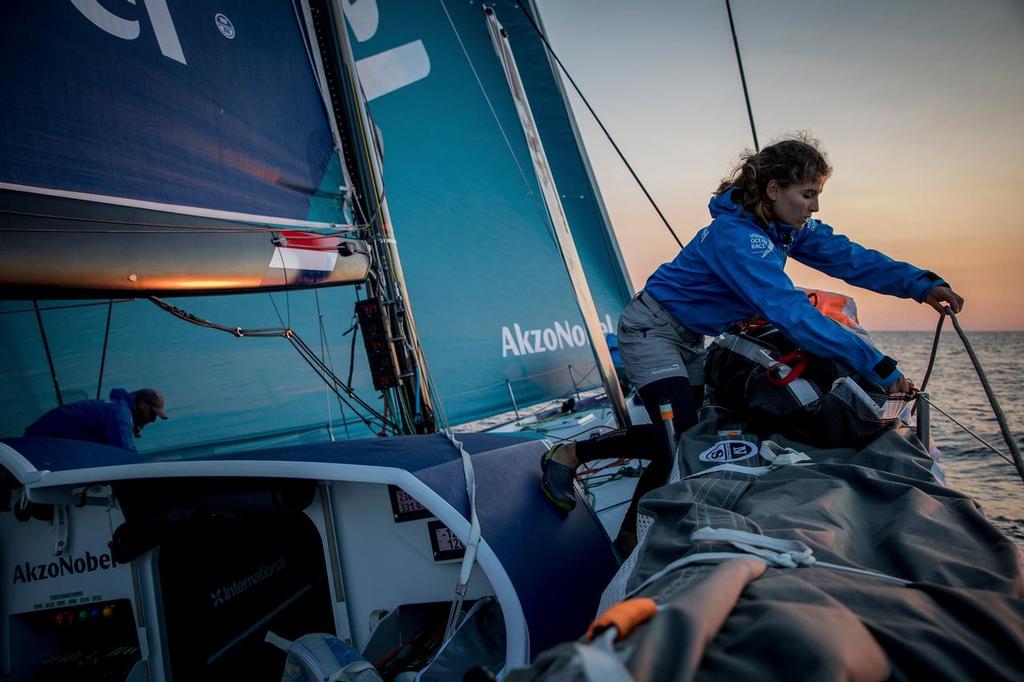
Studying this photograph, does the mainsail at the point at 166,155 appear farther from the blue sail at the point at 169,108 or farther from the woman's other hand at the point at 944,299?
the woman's other hand at the point at 944,299

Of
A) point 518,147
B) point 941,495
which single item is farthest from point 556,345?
point 941,495

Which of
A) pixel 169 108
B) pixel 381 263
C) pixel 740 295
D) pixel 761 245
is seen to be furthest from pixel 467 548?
pixel 169 108

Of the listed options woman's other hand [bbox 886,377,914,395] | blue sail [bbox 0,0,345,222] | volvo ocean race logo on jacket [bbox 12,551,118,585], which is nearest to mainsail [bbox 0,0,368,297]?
blue sail [bbox 0,0,345,222]

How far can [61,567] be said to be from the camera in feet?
6.09

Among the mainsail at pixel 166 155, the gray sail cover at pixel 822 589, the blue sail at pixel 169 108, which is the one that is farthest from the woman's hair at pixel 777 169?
the blue sail at pixel 169 108

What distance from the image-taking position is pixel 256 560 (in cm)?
228

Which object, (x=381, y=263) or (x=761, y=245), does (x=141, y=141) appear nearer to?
(x=381, y=263)

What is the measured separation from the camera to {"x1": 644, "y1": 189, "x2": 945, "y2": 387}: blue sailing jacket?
1676mm

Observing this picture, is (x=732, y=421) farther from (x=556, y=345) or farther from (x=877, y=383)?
(x=556, y=345)

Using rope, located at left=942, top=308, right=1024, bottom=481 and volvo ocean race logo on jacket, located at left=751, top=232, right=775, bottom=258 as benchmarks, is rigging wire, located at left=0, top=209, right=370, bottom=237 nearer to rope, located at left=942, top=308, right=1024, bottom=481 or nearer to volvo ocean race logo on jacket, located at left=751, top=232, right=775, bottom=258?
volvo ocean race logo on jacket, located at left=751, top=232, right=775, bottom=258

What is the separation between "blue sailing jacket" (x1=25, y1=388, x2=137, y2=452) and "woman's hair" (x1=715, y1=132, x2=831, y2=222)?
315 centimetres

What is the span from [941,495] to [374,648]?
57.0 inches

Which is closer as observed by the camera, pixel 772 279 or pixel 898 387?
pixel 898 387

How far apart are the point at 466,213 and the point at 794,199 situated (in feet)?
14.4
